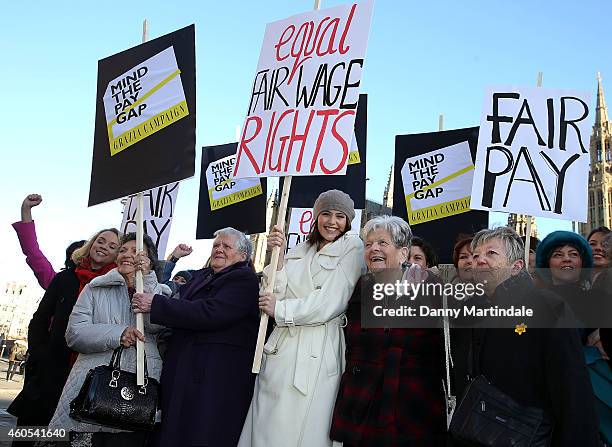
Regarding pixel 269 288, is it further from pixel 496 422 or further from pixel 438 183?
pixel 438 183

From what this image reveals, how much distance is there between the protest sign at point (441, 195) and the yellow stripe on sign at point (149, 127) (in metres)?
3.00

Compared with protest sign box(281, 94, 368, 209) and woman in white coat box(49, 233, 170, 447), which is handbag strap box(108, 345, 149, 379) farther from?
protest sign box(281, 94, 368, 209)

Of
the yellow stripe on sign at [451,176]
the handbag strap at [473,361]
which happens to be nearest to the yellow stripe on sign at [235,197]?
the yellow stripe on sign at [451,176]

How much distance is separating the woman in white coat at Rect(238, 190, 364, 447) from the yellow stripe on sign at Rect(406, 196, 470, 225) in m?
2.97

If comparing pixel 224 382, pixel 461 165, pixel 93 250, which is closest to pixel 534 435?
pixel 224 382

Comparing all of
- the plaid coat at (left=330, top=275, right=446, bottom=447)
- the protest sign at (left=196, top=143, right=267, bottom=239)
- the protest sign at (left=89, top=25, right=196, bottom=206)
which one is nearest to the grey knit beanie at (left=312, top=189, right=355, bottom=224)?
the plaid coat at (left=330, top=275, right=446, bottom=447)

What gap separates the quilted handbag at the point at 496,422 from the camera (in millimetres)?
2574

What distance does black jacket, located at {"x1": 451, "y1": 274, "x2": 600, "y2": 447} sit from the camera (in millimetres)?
2562

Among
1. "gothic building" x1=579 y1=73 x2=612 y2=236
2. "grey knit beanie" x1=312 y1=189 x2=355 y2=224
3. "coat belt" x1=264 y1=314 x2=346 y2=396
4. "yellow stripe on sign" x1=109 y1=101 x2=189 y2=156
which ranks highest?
"gothic building" x1=579 y1=73 x2=612 y2=236

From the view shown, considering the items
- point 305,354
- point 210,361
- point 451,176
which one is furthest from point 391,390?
point 451,176

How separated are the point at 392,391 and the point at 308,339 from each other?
→ 24.5 inches

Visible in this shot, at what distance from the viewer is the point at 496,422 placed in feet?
8.65

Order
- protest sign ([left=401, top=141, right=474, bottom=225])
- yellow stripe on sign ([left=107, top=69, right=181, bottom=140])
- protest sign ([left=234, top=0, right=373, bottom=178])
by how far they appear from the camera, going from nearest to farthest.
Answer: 1. protest sign ([left=234, top=0, right=373, bottom=178])
2. yellow stripe on sign ([left=107, top=69, right=181, bottom=140])
3. protest sign ([left=401, top=141, right=474, bottom=225])

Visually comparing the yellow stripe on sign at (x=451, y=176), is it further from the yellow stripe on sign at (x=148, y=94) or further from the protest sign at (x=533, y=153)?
the yellow stripe on sign at (x=148, y=94)
